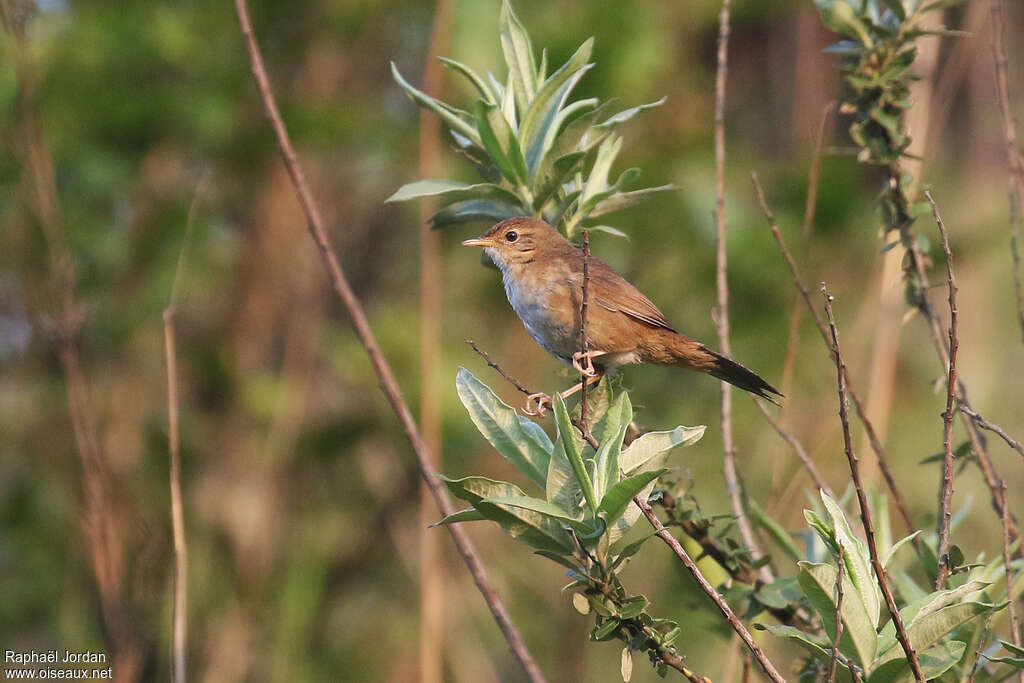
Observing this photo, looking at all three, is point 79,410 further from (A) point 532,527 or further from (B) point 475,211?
(A) point 532,527

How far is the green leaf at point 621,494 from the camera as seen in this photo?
5.44 ft

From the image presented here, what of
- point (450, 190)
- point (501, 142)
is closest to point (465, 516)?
point (450, 190)

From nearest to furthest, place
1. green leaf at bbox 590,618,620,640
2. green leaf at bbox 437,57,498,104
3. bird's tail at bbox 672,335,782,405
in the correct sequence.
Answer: green leaf at bbox 590,618,620,640 < green leaf at bbox 437,57,498,104 < bird's tail at bbox 672,335,782,405

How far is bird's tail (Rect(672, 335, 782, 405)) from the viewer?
2.71 meters

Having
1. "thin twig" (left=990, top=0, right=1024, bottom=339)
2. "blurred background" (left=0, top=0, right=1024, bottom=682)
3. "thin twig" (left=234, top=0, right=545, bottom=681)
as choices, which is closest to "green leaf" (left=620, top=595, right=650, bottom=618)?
"thin twig" (left=234, top=0, right=545, bottom=681)

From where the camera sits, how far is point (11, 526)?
5.29m

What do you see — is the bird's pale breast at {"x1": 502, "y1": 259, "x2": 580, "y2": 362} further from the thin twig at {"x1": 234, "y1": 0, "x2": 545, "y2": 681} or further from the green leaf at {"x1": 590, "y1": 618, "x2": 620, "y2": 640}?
the green leaf at {"x1": 590, "y1": 618, "x2": 620, "y2": 640}

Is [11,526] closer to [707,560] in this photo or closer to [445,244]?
[445,244]

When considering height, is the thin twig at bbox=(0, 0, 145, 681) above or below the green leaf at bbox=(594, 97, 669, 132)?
below

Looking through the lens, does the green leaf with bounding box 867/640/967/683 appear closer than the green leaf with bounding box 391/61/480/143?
Yes

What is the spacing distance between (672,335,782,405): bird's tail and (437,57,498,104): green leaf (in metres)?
→ 0.89

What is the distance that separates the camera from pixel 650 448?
189 cm

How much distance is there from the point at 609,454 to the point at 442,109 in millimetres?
914

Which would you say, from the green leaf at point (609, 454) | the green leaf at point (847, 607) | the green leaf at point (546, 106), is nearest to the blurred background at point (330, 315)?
the green leaf at point (546, 106)
